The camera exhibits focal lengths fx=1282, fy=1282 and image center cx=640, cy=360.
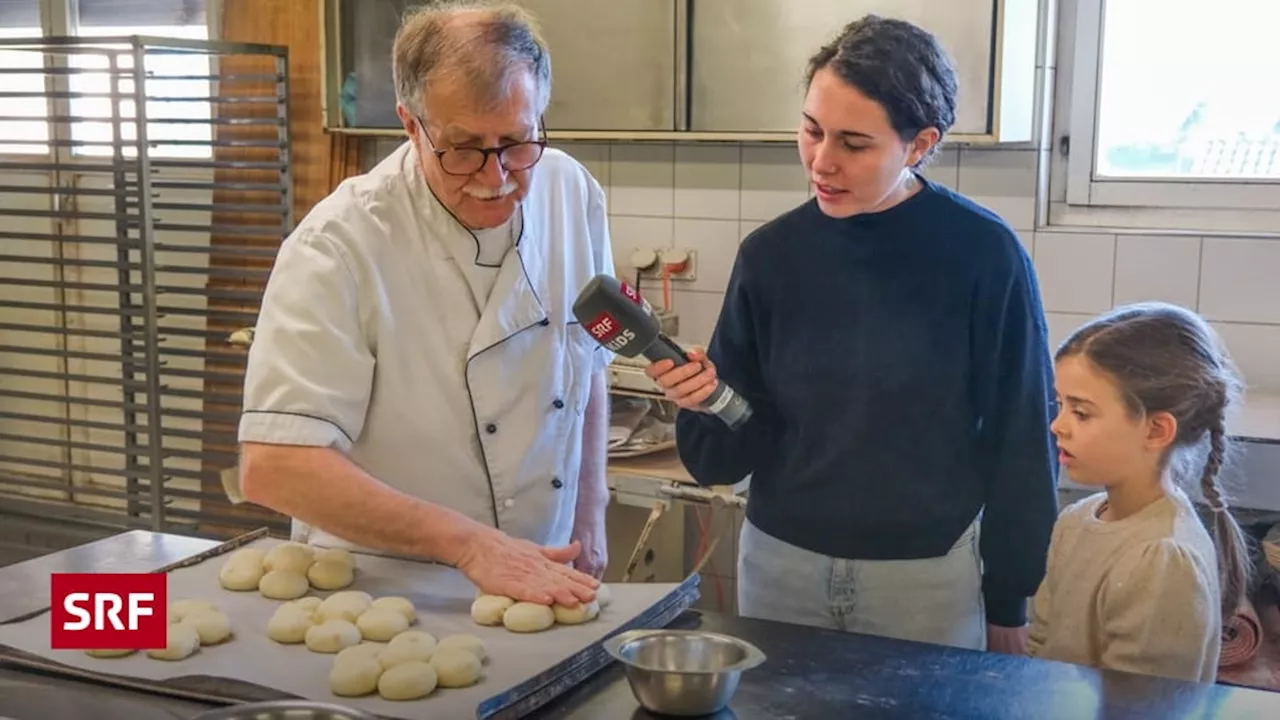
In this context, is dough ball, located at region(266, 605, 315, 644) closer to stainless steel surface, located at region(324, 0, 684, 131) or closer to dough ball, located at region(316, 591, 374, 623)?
dough ball, located at region(316, 591, 374, 623)

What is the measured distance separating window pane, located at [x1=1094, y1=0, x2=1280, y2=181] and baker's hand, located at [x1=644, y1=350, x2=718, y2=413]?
1.62 metres

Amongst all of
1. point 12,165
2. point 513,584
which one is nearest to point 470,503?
point 513,584

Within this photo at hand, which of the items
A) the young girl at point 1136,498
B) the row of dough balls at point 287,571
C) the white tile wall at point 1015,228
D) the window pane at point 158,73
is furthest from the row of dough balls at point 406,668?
the window pane at point 158,73

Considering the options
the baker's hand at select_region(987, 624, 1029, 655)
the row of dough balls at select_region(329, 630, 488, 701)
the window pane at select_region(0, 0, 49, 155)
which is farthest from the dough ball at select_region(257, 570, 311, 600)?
the window pane at select_region(0, 0, 49, 155)

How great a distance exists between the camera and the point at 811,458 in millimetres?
1580

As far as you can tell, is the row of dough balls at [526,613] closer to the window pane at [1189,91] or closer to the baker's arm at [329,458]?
the baker's arm at [329,458]

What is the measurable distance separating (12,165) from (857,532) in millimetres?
2907

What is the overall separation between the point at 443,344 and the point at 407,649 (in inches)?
17.1

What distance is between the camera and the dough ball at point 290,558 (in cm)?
150

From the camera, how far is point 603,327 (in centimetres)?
143

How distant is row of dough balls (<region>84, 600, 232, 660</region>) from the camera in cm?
128

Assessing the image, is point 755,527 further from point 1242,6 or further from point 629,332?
point 1242,6

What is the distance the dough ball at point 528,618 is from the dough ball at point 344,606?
161mm

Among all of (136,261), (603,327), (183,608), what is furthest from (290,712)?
(136,261)
